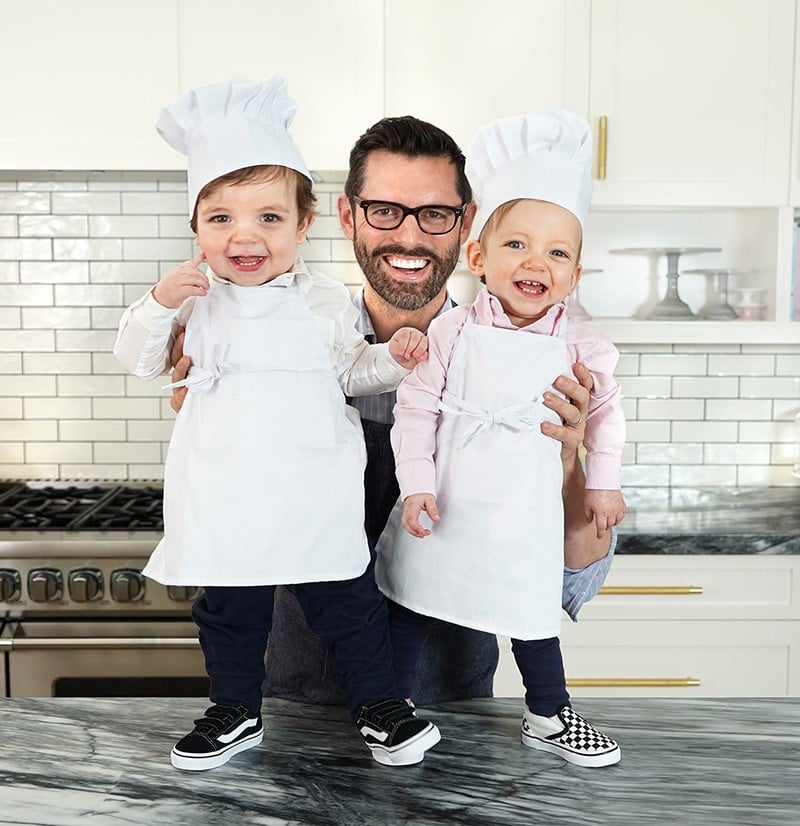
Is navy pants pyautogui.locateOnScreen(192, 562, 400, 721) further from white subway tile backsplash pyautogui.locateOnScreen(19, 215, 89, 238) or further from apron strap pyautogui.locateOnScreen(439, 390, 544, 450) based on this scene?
white subway tile backsplash pyautogui.locateOnScreen(19, 215, 89, 238)

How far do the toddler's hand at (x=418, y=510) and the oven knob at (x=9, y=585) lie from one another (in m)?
1.54

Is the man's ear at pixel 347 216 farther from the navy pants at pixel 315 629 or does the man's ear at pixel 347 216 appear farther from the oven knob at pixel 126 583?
the oven knob at pixel 126 583

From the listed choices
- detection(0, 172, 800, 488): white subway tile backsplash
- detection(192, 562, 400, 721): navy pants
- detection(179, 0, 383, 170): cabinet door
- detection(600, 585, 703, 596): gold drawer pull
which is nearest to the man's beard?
detection(192, 562, 400, 721): navy pants

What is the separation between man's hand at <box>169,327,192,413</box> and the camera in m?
1.14

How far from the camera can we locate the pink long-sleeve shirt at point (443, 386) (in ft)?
3.75

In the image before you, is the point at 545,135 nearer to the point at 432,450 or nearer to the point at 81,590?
the point at 432,450

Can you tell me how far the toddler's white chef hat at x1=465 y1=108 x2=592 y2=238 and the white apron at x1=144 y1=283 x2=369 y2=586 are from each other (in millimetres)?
283

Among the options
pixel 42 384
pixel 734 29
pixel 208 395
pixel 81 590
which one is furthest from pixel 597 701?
pixel 42 384

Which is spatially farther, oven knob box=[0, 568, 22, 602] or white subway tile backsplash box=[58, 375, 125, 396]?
white subway tile backsplash box=[58, 375, 125, 396]

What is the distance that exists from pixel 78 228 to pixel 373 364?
1999mm

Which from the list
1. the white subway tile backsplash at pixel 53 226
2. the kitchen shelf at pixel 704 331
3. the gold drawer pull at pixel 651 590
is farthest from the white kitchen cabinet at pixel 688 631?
the white subway tile backsplash at pixel 53 226

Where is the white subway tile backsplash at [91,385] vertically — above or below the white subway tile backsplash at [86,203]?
below

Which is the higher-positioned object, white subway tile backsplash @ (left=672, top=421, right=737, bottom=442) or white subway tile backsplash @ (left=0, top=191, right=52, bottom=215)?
white subway tile backsplash @ (left=0, top=191, right=52, bottom=215)

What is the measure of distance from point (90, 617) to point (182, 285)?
1540 mm
